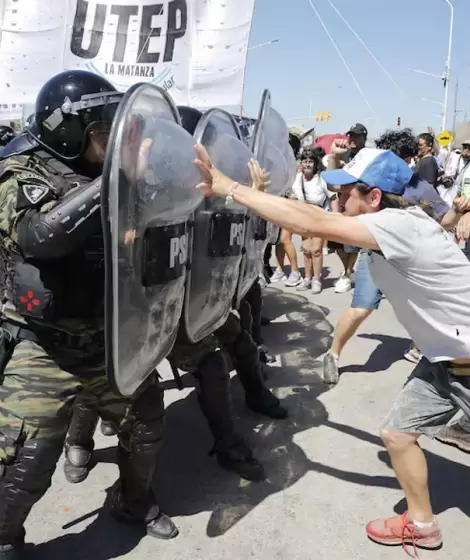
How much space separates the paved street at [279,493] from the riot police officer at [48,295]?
→ 17.9 inches

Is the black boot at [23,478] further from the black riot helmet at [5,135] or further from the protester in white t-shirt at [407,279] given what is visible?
the black riot helmet at [5,135]

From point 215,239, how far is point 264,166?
2.68 ft

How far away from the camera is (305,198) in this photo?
7.42 metres

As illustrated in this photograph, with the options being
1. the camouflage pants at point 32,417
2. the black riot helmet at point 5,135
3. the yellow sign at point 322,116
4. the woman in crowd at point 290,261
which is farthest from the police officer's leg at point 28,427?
the yellow sign at point 322,116

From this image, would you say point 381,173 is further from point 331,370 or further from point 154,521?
point 331,370

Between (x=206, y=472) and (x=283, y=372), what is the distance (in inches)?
59.9

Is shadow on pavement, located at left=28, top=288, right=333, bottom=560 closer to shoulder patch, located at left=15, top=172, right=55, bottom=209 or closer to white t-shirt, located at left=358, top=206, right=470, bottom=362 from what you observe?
white t-shirt, located at left=358, top=206, right=470, bottom=362

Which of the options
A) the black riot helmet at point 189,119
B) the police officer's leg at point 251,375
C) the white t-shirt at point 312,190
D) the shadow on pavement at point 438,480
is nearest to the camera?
the shadow on pavement at point 438,480

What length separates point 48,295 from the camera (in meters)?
2.09

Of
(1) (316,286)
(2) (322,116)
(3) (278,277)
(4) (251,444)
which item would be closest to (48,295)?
(4) (251,444)

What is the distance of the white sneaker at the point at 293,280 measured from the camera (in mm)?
7479

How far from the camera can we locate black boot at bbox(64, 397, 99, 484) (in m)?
3.02

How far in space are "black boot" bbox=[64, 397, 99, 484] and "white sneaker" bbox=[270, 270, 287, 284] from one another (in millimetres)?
4827

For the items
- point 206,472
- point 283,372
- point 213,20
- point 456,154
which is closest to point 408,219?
point 206,472
